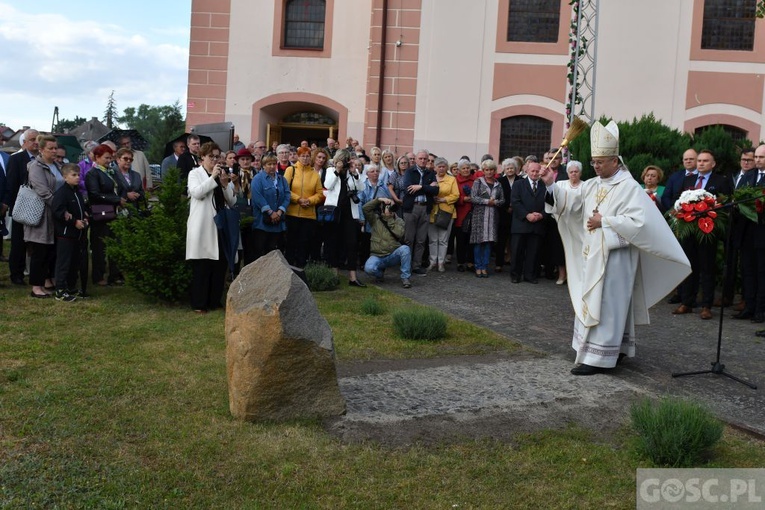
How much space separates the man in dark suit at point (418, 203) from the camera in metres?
13.3

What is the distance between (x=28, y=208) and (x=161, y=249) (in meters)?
1.77

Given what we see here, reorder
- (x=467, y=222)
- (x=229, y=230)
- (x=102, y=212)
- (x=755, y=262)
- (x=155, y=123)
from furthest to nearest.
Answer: (x=155, y=123) → (x=467, y=222) → (x=102, y=212) → (x=755, y=262) → (x=229, y=230)

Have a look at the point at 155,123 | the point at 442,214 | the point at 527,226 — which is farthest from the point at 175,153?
the point at 155,123

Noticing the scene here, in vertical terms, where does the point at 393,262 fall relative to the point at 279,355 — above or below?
above

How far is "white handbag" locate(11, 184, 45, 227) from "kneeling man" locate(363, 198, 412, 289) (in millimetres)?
4432

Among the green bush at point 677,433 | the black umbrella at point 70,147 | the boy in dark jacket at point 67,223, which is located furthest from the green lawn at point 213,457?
the black umbrella at point 70,147

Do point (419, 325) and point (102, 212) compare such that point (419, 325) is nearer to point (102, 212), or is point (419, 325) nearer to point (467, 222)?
point (102, 212)

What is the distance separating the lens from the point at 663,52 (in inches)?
766

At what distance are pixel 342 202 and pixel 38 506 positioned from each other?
26.9 feet

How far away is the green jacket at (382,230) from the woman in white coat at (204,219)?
9.60 ft

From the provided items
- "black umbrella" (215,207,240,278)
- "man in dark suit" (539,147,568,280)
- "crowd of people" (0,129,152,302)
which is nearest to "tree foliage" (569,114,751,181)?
"man in dark suit" (539,147,568,280)

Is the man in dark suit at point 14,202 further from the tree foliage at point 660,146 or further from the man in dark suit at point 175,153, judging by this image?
the tree foliage at point 660,146

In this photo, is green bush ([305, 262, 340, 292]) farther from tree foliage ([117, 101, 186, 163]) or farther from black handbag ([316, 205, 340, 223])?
tree foliage ([117, 101, 186, 163])

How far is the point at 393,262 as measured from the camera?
40.3 feet
